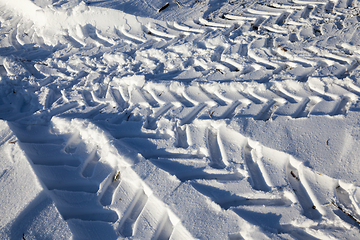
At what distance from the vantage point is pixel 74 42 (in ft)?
11.4

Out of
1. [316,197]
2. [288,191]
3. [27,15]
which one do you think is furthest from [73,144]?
[27,15]

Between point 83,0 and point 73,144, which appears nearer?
point 73,144

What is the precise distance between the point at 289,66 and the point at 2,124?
2.57 meters

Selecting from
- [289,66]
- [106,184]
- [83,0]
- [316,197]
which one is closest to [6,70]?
[83,0]

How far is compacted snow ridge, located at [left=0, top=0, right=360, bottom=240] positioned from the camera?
1.52 metres

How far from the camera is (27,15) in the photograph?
13.5 feet

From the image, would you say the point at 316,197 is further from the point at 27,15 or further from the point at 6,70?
the point at 27,15

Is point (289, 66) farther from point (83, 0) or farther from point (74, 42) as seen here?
point (83, 0)

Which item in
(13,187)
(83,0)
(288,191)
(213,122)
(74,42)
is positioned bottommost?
(13,187)

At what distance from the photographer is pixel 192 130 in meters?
2.03

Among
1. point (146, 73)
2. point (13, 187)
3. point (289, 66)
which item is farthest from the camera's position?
point (146, 73)

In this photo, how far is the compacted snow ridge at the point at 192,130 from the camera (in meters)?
1.52

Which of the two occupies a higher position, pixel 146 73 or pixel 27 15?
pixel 27 15

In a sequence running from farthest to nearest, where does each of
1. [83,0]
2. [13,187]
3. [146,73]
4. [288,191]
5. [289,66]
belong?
[83,0] < [146,73] < [289,66] < [13,187] < [288,191]
